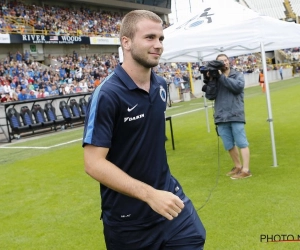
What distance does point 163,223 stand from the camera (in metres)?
2.41

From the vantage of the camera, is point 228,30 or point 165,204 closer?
point 165,204

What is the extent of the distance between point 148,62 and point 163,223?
3.08ft

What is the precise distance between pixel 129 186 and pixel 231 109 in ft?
15.5

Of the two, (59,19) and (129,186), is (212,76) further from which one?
(59,19)

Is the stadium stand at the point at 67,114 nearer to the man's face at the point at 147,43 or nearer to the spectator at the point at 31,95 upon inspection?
the spectator at the point at 31,95

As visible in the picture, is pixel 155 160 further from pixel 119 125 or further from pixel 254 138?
pixel 254 138

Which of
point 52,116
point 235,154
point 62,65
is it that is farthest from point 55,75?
point 235,154

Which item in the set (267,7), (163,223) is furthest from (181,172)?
(267,7)

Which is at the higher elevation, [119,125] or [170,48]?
[170,48]

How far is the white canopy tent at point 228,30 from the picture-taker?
22.7ft

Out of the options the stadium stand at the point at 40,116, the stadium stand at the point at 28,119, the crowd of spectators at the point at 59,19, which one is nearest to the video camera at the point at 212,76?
the stadium stand at the point at 28,119

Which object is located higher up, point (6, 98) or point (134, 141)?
point (6, 98)

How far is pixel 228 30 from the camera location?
7160mm

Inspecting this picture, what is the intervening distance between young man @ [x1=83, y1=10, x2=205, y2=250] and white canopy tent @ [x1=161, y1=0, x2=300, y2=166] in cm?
491
